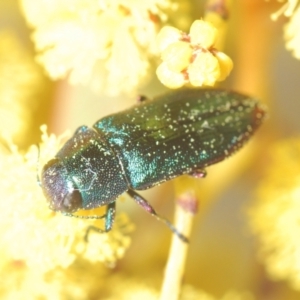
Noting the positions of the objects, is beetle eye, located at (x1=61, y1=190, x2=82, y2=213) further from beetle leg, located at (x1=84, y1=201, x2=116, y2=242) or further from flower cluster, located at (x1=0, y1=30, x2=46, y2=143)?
flower cluster, located at (x1=0, y1=30, x2=46, y2=143)

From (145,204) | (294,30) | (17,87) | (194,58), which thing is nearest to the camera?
(194,58)

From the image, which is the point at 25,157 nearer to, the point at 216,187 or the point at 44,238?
the point at 44,238

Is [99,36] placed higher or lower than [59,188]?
higher

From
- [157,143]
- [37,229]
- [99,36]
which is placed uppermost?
[99,36]

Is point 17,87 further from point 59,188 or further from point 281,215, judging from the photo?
point 281,215

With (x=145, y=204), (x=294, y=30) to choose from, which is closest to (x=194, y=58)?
(x=294, y=30)

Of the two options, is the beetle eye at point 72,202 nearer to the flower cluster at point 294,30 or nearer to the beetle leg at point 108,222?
the beetle leg at point 108,222

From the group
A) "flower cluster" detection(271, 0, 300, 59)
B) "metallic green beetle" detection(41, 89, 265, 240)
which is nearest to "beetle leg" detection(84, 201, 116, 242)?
"metallic green beetle" detection(41, 89, 265, 240)
